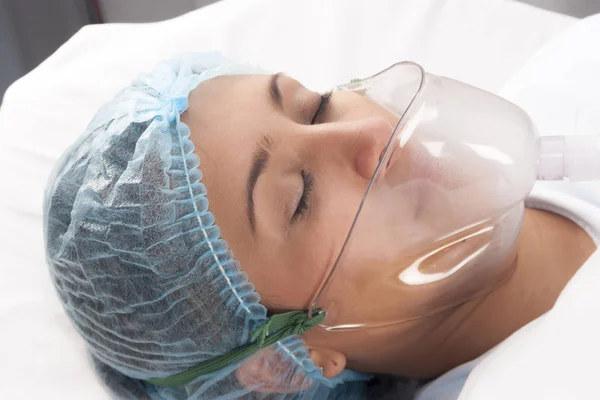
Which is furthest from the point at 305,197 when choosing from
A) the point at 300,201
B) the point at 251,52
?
the point at 251,52

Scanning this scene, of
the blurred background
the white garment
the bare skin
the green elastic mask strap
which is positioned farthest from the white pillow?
the blurred background

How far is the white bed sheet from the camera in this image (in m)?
1.46

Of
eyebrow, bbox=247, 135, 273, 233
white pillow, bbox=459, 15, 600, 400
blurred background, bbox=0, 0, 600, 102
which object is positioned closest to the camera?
white pillow, bbox=459, 15, 600, 400

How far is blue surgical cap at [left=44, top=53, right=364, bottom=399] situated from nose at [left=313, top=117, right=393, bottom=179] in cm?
20

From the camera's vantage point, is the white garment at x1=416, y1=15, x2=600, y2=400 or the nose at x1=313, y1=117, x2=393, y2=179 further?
the nose at x1=313, y1=117, x2=393, y2=179

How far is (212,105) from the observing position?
3.09 feet

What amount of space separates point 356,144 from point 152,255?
13.7 inches

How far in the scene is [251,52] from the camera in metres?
1.76

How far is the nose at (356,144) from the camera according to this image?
2.97 feet

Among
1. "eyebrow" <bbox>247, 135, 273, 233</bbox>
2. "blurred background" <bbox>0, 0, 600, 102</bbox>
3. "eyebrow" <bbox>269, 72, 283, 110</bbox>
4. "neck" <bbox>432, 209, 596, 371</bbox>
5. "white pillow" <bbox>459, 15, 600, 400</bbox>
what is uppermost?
"eyebrow" <bbox>269, 72, 283, 110</bbox>

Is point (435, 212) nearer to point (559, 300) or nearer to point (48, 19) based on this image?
point (559, 300)

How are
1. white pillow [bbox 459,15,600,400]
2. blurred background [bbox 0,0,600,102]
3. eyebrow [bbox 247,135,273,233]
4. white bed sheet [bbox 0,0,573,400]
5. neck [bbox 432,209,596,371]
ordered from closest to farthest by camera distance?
1. white pillow [bbox 459,15,600,400]
2. eyebrow [bbox 247,135,273,233]
3. neck [bbox 432,209,596,371]
4. white bed sheet [bbox 0,0,573,400]
5. blurred background [bbox 0,0,600,102]

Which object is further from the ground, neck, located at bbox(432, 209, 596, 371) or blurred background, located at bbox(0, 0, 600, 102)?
blurred background, located at bbox(0, 0, 600, 102)

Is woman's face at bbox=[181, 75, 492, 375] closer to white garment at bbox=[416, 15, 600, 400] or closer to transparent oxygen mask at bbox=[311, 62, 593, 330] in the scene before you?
transparent oxygen mask at bbox=[311, 62, 593, 330]
